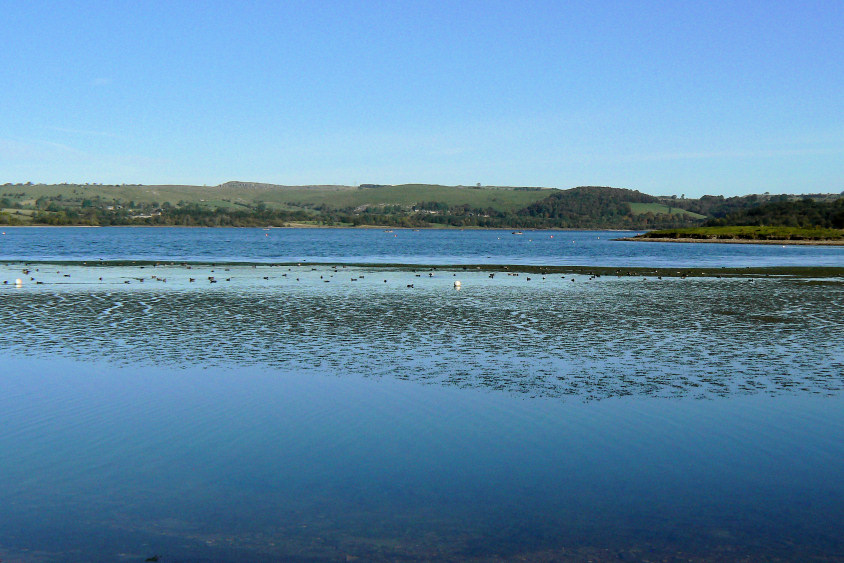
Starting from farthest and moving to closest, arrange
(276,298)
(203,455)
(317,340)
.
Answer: (276,298) < (317,340) < (203,455)

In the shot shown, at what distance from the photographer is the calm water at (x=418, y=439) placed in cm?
1079

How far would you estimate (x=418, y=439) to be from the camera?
1582cm

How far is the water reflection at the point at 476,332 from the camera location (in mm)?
22656

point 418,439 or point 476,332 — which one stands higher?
point 476,332

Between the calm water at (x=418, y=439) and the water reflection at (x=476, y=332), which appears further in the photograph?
the water reflection at (x=476, y=332)

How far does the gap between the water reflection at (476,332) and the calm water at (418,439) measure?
0.62 ft

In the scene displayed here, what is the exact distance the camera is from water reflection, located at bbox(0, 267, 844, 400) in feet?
74.3

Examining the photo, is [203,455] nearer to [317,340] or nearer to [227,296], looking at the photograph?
[317,340]

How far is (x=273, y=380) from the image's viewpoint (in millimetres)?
21469

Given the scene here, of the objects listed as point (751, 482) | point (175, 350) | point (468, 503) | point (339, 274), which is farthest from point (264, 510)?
point (339, 274)

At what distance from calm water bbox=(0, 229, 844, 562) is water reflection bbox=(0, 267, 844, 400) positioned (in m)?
0.19

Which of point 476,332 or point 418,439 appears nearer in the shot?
point 418,439

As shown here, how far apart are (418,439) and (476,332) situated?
1570cm

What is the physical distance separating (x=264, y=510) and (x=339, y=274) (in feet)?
183
